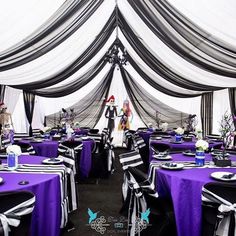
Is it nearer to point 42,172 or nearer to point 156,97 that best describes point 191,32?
point 42,172

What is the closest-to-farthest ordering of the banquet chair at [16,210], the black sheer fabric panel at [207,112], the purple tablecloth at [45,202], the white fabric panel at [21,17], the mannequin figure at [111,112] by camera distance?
the banquet chair at [16,210]
the purple tablecloth at [45,202]
the white fabric panel at [21,17]
the black sheer fabric panel at [207,112]
the mannequin figure at [111,112]

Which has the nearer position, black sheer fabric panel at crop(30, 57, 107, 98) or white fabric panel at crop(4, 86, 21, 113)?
black sheer fabric panel at crop(30, 57, 107, 98)

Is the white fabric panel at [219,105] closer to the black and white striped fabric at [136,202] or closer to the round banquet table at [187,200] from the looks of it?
the round banquet table at [187,200]

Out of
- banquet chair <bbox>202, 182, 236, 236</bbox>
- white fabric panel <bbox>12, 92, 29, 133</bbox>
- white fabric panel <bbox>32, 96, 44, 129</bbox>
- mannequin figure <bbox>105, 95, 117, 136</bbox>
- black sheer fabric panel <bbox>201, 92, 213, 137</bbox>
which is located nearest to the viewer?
banquet chair <bbox>202, 182, 236, 236</bbox>

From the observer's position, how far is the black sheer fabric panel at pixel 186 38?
10.3 ft

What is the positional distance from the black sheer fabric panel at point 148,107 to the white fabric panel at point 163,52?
4.36 meters

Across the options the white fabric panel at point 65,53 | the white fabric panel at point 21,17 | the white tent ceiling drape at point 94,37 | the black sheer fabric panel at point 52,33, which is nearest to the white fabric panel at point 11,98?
the white tent ceiling drape at point 94,37

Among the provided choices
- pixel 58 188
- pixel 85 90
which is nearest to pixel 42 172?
pixel 58 188

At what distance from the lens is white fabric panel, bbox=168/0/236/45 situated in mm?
2453

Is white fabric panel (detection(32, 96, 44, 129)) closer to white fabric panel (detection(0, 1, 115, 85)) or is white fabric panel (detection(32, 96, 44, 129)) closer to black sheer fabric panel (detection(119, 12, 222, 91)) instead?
white fabric panel (detection(0, 1, 115, 85))

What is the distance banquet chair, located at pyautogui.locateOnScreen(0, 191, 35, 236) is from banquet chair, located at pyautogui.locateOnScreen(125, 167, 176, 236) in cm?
104

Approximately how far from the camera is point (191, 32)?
3268mm

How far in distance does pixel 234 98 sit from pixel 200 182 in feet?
16.4

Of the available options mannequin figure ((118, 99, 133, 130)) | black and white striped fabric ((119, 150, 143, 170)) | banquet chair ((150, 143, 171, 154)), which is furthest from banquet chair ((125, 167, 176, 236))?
mannequin figure ((118, 99, 133, 130))
